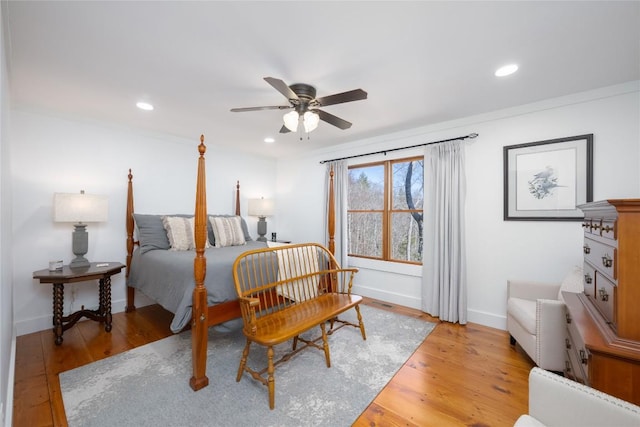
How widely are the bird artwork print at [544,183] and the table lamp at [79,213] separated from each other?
4.69 metres

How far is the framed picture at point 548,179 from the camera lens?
2.51 metres

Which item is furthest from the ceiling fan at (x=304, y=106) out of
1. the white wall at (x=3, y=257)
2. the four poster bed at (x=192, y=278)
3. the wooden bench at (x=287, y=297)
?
the white wall at (x=3, y=257)

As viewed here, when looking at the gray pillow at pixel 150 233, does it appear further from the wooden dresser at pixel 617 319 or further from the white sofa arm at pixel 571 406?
the wooden dresser at pixel 617 319

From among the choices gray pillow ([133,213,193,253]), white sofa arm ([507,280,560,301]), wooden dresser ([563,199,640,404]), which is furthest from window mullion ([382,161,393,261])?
gray pillow ([133,213,193,253])

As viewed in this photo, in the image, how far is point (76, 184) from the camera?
312cm

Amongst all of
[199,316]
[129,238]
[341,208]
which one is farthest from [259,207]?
[199,316]

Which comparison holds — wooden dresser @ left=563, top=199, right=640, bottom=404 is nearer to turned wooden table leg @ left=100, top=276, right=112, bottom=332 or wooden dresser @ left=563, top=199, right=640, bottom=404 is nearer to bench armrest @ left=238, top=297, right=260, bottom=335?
bench armrest @ left=238, top=297, right=260, bottom=335

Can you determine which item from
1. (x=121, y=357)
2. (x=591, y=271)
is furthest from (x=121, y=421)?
(x=591, y=271)

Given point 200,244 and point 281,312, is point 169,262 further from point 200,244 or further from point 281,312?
point 281,312

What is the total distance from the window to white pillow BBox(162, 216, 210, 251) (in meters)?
2.36

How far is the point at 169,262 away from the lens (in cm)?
260

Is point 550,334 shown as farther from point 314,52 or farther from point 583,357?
point 314,52

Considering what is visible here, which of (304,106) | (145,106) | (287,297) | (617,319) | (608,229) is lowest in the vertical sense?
(287,297)

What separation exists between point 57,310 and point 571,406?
3.88m
